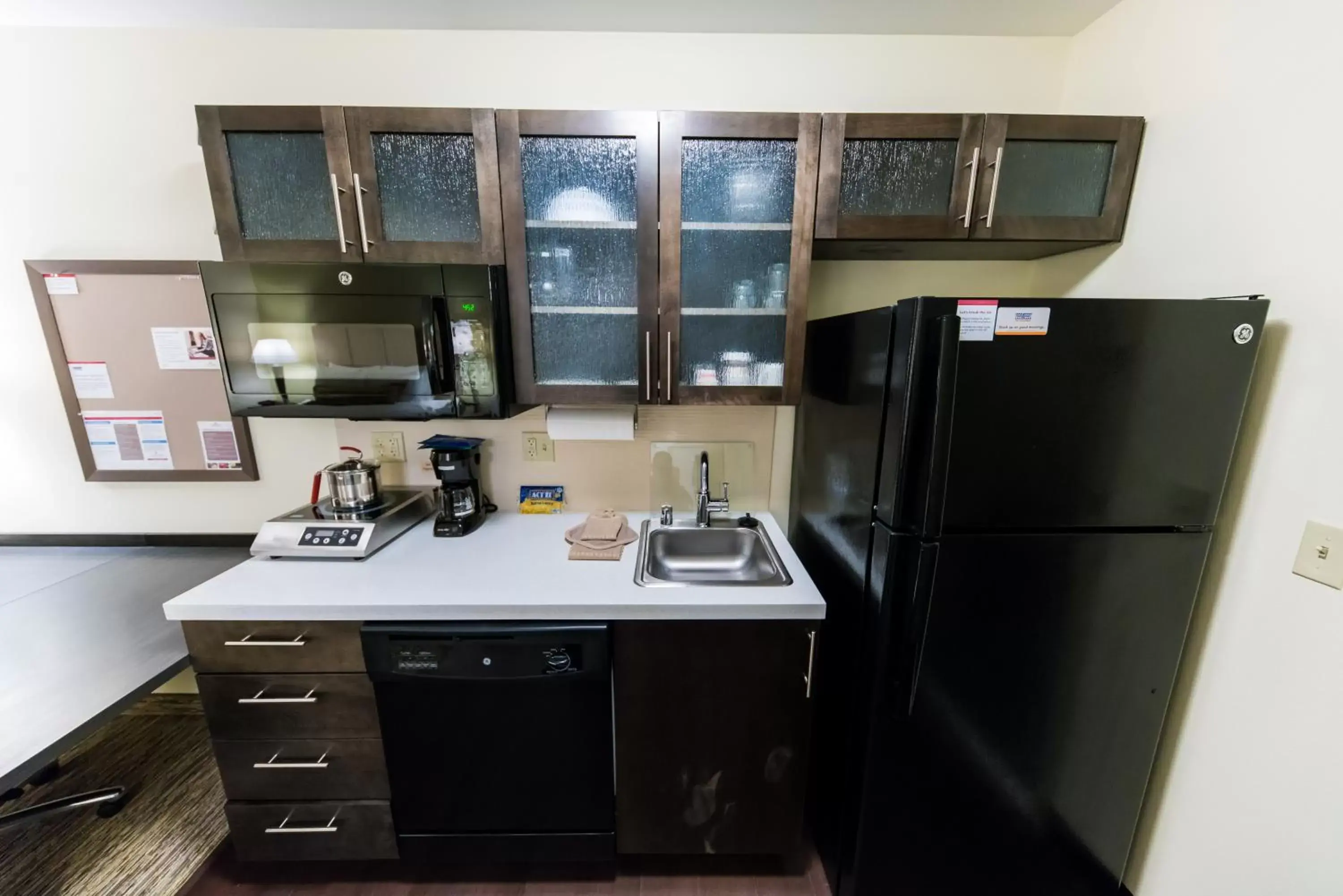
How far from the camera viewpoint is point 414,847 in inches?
52.2

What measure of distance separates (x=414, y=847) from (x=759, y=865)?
1.01 m

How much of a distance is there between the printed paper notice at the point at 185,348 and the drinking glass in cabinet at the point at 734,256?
1586 millimetres

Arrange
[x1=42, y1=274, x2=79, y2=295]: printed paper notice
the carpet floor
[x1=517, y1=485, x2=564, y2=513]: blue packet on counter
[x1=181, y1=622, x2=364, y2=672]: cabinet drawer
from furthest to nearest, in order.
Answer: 1. [x1=517, y1=485, x2=564, y2=513]: blue packet on counter
2. [x1=42, y1=274, x2=79, y2=295]: printed paper notice
3. the carpet floor
4. [x1=181, y1=622, x2=364, y2=672]: cabinet drawer

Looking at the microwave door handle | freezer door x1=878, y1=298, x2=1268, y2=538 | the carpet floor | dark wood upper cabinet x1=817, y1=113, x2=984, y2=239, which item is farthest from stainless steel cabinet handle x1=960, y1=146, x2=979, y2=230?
the carpet floor

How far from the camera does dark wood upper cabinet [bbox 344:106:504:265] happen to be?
1.23m

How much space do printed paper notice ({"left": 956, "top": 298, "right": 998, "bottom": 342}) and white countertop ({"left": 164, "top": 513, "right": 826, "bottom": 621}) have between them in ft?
2.32

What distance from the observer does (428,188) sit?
129cm

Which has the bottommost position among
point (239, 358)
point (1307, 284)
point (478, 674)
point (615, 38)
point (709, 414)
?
point (478, 674)

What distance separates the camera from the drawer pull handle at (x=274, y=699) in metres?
1.21

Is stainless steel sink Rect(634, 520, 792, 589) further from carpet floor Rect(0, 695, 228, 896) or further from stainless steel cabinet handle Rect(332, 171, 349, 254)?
carpet floor Rect(0, 695, 228, 896)

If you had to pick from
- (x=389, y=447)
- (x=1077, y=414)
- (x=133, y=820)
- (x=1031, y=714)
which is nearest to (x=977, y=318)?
(x=1077, y=414)

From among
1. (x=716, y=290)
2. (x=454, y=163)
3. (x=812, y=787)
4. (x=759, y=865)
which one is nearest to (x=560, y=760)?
(x=759, y=865)

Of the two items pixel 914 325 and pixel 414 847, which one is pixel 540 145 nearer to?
pixel 914 325

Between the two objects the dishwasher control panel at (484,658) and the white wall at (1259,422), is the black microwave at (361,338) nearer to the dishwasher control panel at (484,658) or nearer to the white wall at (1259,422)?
the dishwasher control panel at (484,658)
